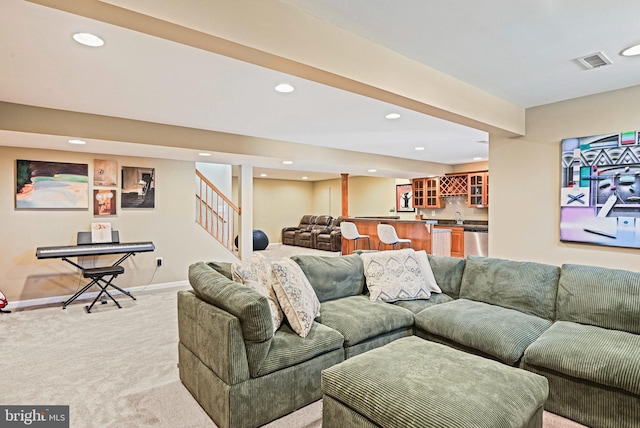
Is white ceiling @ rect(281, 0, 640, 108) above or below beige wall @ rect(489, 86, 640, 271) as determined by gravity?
above

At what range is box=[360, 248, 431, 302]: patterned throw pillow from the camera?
9.89 ft

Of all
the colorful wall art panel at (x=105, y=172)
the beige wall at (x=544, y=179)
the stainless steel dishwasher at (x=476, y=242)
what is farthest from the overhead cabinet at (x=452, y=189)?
the colorful wall art panel at (x=105, y=172)

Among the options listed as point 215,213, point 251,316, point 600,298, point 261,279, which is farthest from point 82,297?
point 600,298

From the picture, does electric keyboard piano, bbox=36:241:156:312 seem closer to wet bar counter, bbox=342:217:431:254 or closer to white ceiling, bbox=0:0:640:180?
white ceiling, bbox=0:0:640:180

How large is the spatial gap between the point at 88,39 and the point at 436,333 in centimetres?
304

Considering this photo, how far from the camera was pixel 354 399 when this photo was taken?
63.9 inches

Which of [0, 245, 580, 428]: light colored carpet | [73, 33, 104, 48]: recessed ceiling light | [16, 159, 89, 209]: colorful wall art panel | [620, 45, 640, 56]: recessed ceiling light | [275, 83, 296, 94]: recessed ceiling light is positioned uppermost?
[620, 45, 640, 56]: recessed ceiling light

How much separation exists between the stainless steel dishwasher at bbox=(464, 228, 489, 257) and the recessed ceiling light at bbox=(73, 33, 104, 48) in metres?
6.42

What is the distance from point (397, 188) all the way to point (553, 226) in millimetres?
6515

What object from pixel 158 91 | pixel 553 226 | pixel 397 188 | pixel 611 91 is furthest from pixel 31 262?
pixel 397 188

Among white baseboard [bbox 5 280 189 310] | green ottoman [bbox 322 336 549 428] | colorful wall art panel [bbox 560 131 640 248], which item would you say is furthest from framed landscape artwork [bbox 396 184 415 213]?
green ottoman [bbox 322 336 549 428]

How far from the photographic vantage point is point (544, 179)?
351 centimetres

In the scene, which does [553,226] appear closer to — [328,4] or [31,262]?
[328,4]

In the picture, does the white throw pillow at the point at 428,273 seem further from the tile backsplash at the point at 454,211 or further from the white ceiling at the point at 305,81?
the tile backsplash at the point at 454,211
